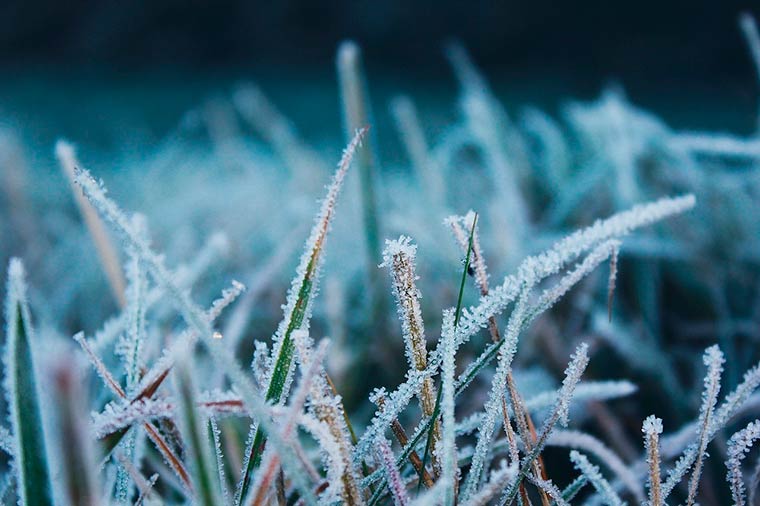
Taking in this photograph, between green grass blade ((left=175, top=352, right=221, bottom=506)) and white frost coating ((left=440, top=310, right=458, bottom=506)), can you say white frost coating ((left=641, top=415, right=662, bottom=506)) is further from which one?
green grass blade ((left=175, top=352, right=221, bottom=506))

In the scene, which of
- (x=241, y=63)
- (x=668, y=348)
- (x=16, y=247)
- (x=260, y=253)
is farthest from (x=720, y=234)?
(x=241, y=63)

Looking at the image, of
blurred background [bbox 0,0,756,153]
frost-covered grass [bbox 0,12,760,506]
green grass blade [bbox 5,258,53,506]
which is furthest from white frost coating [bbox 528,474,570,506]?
blurred background [bbox 0,0,756,153]

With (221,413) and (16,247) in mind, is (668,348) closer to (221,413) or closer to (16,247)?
(221,413)

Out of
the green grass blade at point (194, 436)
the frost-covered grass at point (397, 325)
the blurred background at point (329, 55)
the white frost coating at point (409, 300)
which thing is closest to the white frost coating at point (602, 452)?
the frost-covered grass at point (397, 325)

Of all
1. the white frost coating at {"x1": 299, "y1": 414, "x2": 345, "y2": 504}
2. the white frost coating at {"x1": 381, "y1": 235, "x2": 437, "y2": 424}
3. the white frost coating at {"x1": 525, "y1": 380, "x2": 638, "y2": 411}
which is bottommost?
the white frost coating at {"x1": 299, "y1": 414, "x2": 345, "y2": 504}

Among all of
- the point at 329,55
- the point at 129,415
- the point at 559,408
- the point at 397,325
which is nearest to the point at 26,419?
the point at 129,415

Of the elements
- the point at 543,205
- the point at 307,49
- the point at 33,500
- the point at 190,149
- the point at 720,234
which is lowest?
the point at 33,500

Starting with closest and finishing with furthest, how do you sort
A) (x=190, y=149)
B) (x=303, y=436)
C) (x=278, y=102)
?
(x=303, y=436) < (x=190, y=149) < (x=278, y=102)

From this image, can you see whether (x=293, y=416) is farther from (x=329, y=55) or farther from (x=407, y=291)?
(x=329, y=55)

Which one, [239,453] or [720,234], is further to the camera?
[720,234]
